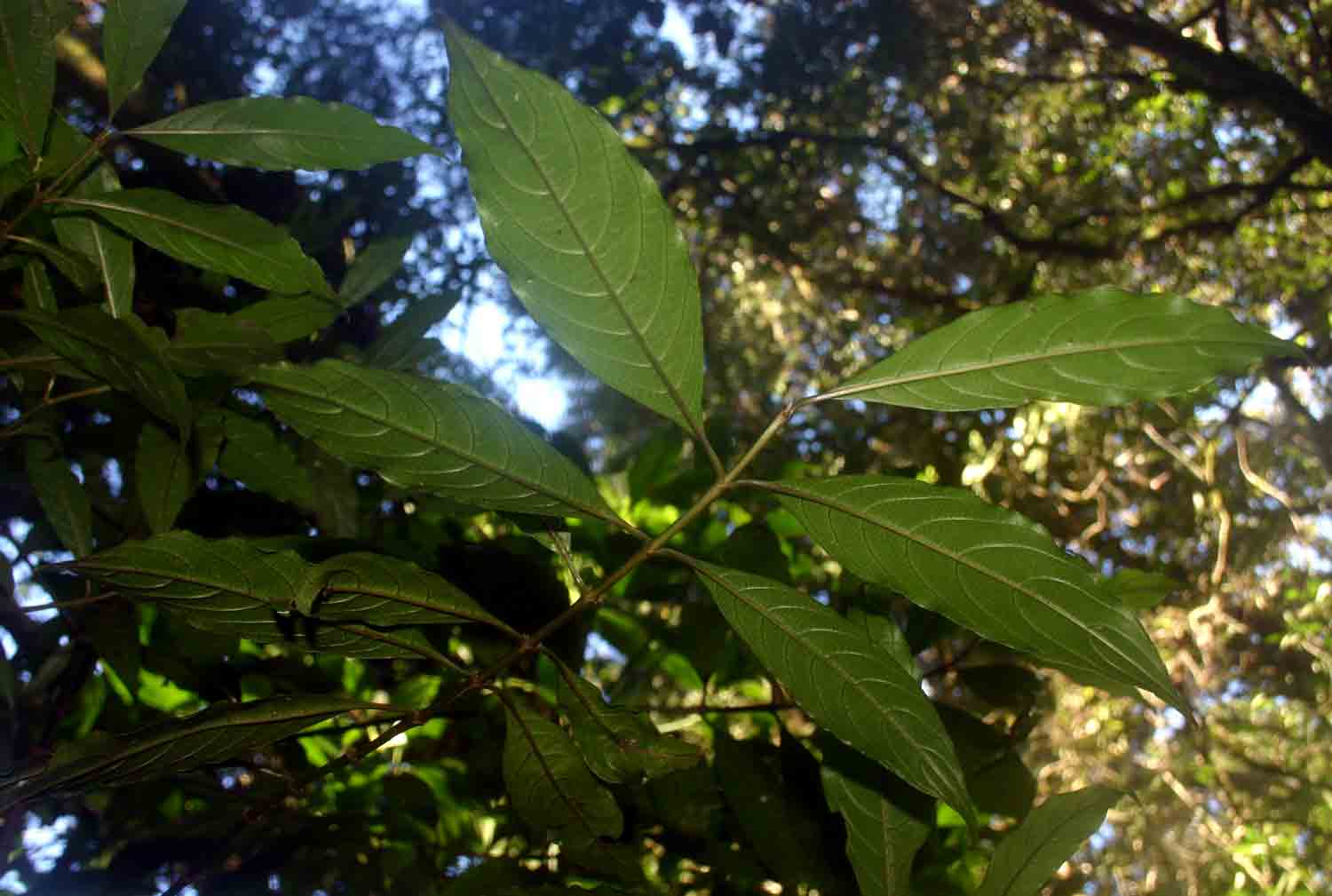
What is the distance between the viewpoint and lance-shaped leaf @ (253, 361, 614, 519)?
648 millimetres

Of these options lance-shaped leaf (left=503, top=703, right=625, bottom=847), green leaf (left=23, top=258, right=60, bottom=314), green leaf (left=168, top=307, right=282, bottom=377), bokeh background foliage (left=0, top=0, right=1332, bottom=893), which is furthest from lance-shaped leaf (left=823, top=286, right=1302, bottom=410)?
green leaf (left=23, top=258, right=60, bottom=314)

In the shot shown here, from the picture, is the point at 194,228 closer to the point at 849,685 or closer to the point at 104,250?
the point at 104,250

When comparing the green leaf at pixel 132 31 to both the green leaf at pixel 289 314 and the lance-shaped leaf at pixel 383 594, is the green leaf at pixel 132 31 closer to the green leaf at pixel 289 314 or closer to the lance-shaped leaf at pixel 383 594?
the green leaf at pixel 289 314

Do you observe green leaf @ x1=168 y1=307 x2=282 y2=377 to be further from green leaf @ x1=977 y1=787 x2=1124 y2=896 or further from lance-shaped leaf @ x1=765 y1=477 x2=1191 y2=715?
green leaf @ x1=977 y1=787 x2=1124 y2=896

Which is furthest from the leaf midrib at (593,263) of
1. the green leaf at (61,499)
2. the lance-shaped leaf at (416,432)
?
the green leaf at (61,499)

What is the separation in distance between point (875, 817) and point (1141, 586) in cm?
55

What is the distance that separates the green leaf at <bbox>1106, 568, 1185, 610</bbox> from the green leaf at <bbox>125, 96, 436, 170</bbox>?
3.32ft

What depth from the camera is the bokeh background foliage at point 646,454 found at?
2.71 ft

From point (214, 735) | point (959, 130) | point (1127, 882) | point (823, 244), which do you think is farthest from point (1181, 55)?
point (1127, 882)

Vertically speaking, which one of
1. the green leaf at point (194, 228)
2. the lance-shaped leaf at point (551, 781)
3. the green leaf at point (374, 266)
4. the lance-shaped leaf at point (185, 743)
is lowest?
the lance-shaped leaf at point (551, 781)

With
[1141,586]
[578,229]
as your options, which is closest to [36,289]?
[578,229]

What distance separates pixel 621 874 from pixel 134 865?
799mm

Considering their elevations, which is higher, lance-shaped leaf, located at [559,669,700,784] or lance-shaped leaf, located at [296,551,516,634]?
lance-shaped leaf, located at [296,551,516,634]

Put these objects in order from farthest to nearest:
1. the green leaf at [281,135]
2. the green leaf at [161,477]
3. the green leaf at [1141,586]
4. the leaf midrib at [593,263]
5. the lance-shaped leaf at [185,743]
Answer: the green leaf at [1141,586] → the green leaf at [161,477] → the green leaf at [281,135] → the lance-shaped leaf at [185,743] → the leaf midrib at [593,263]
